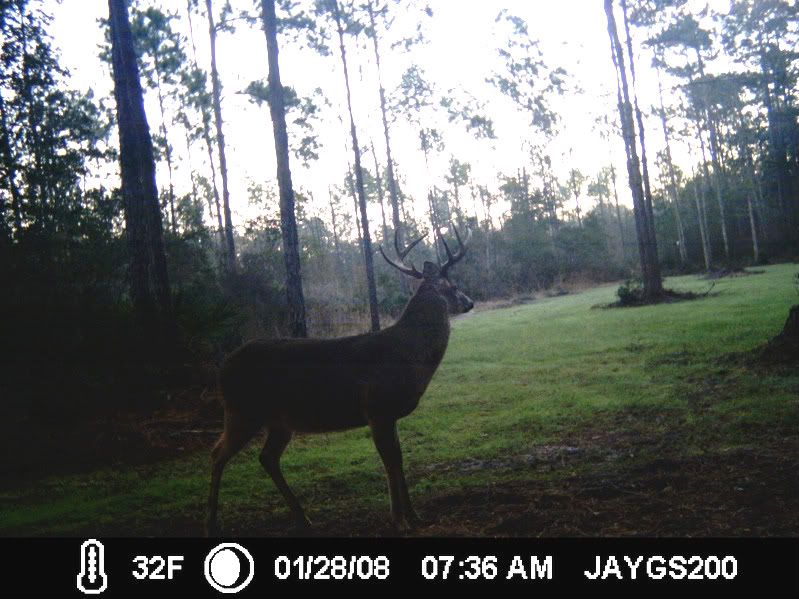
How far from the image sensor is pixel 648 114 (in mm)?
37469

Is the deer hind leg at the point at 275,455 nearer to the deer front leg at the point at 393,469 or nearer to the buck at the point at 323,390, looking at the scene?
the buck at the point at 323,390

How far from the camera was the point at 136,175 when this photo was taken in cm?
930

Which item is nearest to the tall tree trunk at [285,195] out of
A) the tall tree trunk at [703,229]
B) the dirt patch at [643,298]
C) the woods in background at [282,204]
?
the woods in background at [282,204]

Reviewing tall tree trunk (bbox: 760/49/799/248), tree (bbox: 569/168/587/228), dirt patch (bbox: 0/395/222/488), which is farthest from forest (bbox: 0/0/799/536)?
tree (bbox: 569/168/587/228)

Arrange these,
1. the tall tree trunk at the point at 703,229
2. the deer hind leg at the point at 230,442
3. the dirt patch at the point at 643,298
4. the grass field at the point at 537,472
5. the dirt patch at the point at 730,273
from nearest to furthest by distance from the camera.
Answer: the grass field at the point at 537,472 → the deer hind leg at the point at 230,442 → the dirt patch at the point at 643,298 → the dirt patch at the point at 730,273 → the tall tree trunk at the point at 703,229

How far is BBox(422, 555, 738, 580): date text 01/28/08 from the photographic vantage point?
2803 millimetres

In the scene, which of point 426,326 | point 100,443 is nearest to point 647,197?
point 426,326

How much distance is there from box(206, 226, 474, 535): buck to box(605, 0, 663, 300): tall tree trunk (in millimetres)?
18162

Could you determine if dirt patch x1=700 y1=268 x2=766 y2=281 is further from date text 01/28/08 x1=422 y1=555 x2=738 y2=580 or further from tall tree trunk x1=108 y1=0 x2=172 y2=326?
date text 01/28/08 x1=422 y1=555 x2=738 y2=580

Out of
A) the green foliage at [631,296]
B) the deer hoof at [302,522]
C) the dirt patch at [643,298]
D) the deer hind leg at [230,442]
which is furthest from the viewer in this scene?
the green foliage at [631,296]

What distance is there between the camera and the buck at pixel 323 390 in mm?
4113

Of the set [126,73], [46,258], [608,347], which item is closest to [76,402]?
[46,258]

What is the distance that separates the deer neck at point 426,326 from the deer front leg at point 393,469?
57cm

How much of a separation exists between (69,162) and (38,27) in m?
2.47
